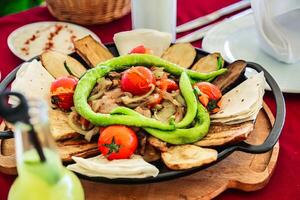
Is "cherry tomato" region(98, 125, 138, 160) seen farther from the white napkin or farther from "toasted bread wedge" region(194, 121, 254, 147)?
the white napkin

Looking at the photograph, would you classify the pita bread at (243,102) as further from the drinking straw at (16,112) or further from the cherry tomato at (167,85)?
the drinking straw at (16,112)

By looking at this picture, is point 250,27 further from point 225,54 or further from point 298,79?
point 298,79

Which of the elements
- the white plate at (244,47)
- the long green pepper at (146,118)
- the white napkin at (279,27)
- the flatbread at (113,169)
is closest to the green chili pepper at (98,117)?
the long green pepper at (146,118)

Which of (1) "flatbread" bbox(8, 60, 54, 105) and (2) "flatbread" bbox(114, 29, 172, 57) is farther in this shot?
(2) "flatbread" bbox(114, 29, 172, 57)

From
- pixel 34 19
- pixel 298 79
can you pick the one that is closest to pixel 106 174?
pixel 298 79

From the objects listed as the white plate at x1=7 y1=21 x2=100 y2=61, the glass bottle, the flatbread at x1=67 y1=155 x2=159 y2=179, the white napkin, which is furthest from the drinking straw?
the white napkin
